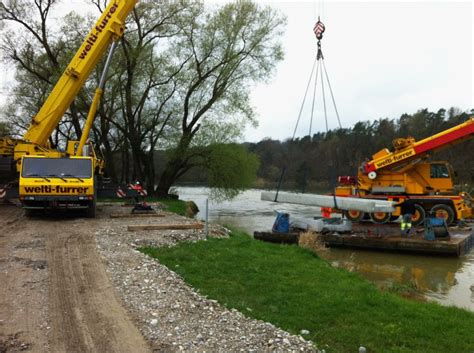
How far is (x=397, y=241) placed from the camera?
51.4 feet

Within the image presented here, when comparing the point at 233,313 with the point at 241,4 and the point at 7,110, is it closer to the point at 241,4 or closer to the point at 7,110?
the point at 241,4

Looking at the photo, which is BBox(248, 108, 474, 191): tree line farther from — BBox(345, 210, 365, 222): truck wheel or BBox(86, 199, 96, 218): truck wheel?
BBox(86, 199, 96, 218): truck wheel

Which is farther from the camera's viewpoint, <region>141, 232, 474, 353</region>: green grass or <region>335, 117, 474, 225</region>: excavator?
<region>335, 117, 474, 225</region>: excavator

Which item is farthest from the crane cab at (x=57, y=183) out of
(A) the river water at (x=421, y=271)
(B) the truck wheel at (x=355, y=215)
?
(B) the truck wheel at (x=355, y=215)

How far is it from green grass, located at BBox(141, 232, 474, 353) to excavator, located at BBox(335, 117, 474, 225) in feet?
36.3

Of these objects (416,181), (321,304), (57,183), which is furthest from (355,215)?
(321,304)

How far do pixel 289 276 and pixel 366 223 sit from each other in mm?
12210

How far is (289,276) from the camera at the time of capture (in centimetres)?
836

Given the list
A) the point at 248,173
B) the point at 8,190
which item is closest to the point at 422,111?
the point at 248,173

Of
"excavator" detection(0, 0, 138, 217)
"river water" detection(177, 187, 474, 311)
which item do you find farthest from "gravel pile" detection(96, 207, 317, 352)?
"excavator" detection(0, 0, 138, 217)

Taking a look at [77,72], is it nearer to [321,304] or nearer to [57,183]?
[57,183]

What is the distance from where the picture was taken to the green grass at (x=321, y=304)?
5570 millimetres

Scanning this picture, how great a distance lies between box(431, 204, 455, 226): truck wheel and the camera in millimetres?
18250

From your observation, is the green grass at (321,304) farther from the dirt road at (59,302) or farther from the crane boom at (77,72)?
the crane boom at (77,72)
